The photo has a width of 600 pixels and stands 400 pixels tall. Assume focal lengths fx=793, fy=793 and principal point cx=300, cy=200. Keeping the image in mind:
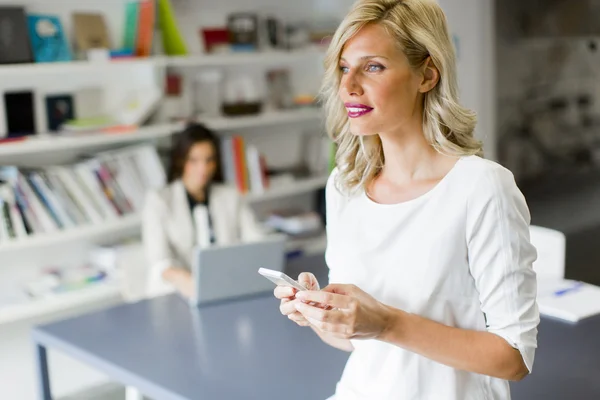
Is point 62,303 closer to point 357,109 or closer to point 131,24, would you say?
point 131,24

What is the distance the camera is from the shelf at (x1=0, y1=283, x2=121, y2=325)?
3348mm

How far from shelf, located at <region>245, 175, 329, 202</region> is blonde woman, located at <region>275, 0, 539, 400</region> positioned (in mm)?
2581

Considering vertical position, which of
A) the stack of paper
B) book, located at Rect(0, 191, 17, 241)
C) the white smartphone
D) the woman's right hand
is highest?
the white smartphone

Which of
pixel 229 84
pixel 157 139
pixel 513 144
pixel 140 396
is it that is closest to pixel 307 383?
pixel 140 396

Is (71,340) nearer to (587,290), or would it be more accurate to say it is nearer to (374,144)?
(374,144)

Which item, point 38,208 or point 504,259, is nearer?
point 504,259

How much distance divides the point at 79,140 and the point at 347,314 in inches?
96.1

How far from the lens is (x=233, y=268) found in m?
2.57

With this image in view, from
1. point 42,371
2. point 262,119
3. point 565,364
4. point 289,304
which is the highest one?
point 262,119

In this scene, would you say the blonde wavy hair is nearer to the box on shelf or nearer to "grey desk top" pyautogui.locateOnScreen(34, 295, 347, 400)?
"grey desk top" pyautogui.locateOnScreen(34, 295, 347, 400)

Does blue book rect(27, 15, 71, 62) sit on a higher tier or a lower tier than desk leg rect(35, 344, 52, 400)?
higher

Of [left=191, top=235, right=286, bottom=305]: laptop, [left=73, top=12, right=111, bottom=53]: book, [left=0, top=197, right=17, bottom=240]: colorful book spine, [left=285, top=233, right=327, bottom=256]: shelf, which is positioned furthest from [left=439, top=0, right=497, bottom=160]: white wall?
[left=0, top=197, right=17, bottom=240]: colorful book spine

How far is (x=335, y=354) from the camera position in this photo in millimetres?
2143

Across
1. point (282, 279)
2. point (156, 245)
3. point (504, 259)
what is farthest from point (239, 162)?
point (504, 259)
